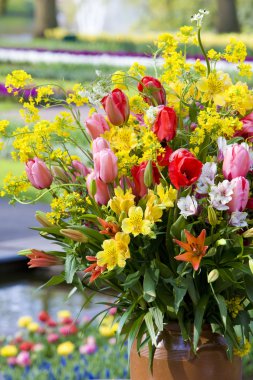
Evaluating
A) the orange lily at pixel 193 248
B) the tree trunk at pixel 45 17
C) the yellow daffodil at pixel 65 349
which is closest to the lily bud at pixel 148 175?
the orange lily at pixel 193 248

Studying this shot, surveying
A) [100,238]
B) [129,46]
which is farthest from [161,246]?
[129,46]

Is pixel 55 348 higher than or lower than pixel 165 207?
lower

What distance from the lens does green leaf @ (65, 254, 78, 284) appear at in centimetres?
154

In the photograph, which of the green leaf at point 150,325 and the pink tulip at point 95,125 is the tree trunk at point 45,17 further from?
the green leaf at point 150,325

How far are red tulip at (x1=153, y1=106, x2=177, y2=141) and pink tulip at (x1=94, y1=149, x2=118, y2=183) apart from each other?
0.28 feet

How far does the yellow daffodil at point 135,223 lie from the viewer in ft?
4.81

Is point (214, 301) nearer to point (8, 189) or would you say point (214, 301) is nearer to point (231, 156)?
point (231, 156)

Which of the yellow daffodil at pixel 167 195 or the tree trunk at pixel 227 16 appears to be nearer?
the yellow daffodil at pixel 167 195

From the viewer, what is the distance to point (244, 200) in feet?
4.89

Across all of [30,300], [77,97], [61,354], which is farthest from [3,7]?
[77,97]

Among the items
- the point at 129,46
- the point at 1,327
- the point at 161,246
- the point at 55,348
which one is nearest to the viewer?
the point at 161,246

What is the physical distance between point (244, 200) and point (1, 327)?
3017 millimetres

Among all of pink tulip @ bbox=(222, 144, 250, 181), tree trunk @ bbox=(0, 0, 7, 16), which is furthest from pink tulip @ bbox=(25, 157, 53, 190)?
tree trunk @ bbox=(0, 0, 7, 16)

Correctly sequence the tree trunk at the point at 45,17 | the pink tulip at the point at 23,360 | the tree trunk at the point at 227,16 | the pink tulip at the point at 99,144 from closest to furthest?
the pink tulip at the point at 99,144 < the pink tulip at the point at 23,360 < the tree trunk at the point at 227,16 < the tree trunk at the point at 45,17
